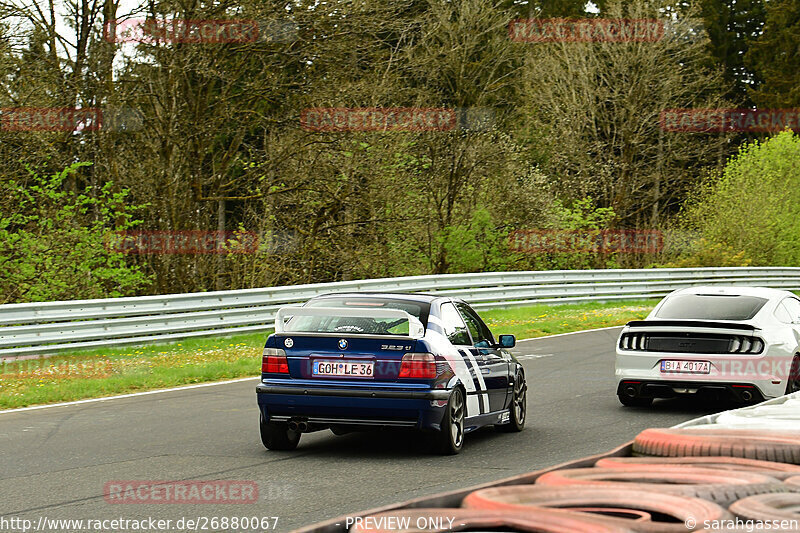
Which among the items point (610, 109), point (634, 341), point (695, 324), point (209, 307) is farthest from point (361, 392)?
point (610, 109)

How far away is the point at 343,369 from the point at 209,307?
1038 cm

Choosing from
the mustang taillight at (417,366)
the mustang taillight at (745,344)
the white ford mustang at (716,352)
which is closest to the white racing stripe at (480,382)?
the mustang taillight at (417,366)

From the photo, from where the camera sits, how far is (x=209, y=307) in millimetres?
19281

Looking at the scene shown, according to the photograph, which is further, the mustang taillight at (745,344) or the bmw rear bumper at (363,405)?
the mustang taillight at (745,344)

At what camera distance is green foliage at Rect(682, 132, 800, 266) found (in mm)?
38156

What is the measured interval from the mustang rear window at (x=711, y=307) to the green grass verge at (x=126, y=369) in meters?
6.39

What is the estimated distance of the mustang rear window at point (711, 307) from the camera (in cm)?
1250

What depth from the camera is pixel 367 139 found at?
89.7 ft

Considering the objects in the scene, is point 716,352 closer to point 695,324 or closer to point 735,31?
point 695,324

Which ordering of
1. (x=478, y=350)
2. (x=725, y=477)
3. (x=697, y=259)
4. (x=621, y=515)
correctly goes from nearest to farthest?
(x=621, y=515) → (x=725, y=477) → (x=478, y=350) → (x=697, y=259)

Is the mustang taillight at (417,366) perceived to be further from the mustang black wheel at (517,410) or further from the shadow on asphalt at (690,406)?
the shadow on asphalt at (690,406)

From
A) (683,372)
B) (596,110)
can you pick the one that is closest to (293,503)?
(683,372)

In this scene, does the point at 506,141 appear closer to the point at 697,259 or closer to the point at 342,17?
the point at 697,259

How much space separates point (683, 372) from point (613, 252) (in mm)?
24829
